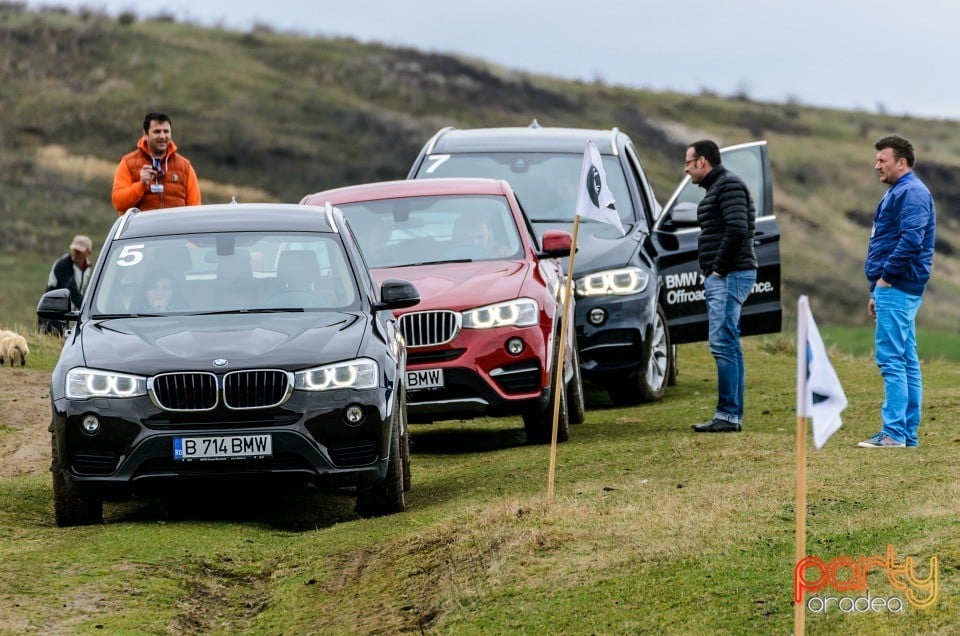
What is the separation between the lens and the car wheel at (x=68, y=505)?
955 centimetres

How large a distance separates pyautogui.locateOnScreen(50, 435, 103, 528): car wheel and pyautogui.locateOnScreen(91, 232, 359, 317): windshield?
1.03 metres

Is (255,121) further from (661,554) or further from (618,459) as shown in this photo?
(661,554)

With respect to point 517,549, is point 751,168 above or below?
above

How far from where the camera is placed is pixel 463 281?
12578mm

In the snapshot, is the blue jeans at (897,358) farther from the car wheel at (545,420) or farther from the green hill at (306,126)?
the green hill at (306,126)

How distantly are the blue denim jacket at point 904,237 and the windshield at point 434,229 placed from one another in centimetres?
267

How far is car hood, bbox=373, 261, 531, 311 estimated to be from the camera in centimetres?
1230

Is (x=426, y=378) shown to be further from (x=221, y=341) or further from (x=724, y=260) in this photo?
(x=221, y=341)

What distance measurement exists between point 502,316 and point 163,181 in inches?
131

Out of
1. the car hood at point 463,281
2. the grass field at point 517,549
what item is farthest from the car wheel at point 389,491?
the car hood at point 463,281

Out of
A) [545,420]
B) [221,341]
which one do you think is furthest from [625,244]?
[221,341]

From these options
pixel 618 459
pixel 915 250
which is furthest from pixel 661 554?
pixel 915 250

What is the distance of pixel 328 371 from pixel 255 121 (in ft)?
Answer: 162

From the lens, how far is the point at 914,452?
1102 cm
